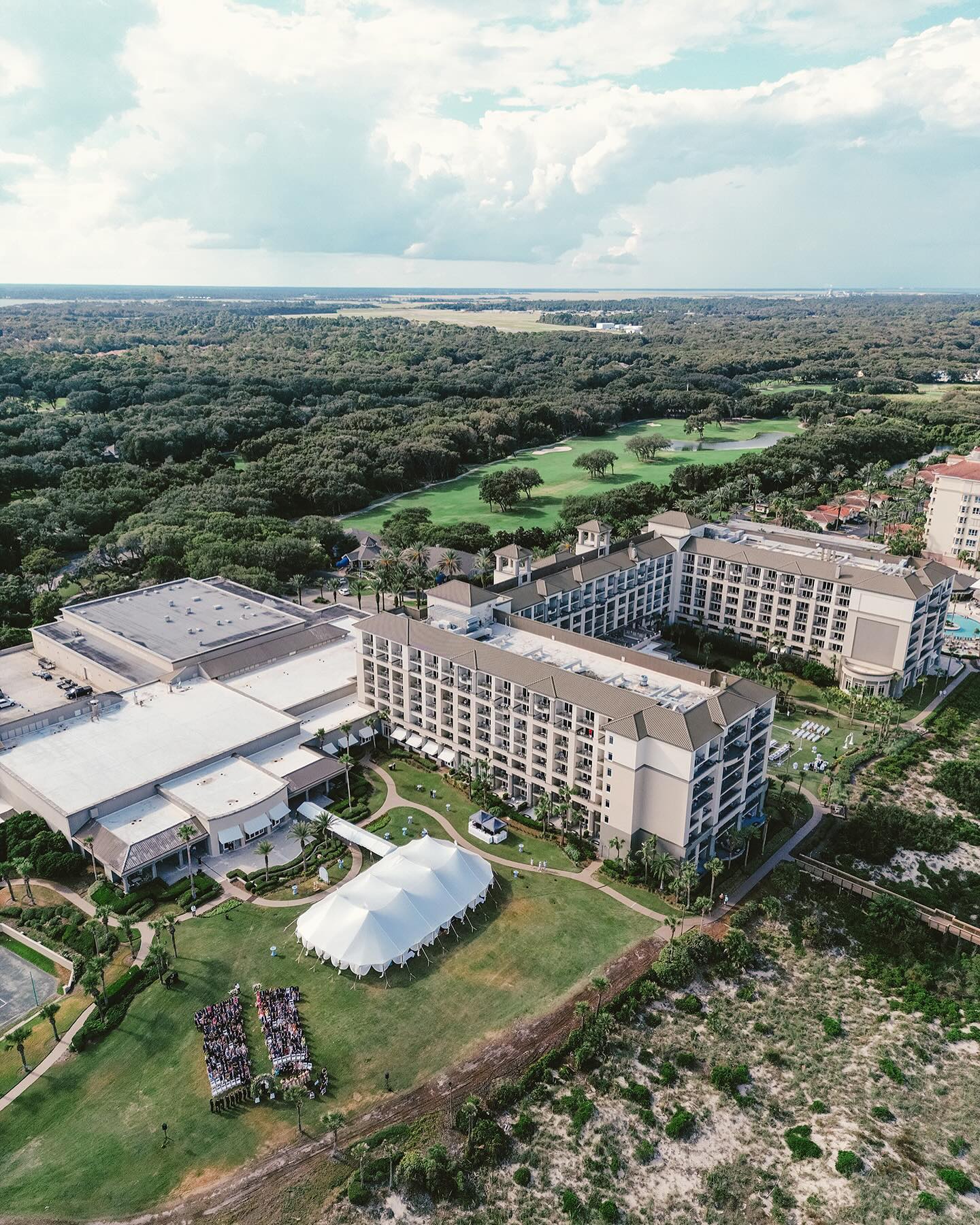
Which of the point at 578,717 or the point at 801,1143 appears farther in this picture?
the point at 578,717

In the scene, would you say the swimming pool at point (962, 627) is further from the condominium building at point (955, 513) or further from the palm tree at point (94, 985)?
the palm tree at point (94, 985)

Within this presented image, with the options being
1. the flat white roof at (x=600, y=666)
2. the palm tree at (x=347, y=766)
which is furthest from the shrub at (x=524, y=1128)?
the palm tree at (x=347, y=766)

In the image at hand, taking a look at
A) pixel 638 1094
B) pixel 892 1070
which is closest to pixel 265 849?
pixel 638 1094

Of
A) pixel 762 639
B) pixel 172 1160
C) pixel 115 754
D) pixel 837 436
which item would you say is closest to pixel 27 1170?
pixel 172 1160

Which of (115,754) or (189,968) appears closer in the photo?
(189,968)

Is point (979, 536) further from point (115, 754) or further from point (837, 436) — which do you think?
point (115, 754)

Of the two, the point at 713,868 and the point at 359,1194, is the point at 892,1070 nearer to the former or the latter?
the point at 713,868
